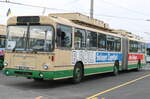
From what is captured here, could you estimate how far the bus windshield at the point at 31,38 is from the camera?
11672 millimetres

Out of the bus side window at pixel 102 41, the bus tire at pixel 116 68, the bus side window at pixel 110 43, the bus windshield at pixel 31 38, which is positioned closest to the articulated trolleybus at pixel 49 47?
the bus windshield at pixel 31 38

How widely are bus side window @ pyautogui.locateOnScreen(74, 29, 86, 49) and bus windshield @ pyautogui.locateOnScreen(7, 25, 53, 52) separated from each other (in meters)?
2.03

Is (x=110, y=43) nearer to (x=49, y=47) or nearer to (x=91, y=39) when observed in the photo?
(x=91, y=39)

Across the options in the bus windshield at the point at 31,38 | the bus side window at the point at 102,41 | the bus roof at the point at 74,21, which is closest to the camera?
the bus windshield at the point at 31,38

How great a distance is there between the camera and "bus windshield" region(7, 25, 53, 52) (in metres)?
11.7

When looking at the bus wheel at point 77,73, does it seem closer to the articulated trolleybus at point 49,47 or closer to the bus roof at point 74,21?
the articulated trolleybus at point 49,47

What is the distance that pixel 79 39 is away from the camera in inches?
543

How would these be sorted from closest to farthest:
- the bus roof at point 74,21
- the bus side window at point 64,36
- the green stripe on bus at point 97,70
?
the bus roof at point 74,21 → the bus side window at point 64,36 → the green stripe on bus at point 97,70

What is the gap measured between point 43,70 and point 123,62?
10.8 metres

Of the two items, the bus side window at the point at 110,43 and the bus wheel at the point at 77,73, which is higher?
the bus side window at the point at 110,43

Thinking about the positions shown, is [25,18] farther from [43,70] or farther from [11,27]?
[43,70]

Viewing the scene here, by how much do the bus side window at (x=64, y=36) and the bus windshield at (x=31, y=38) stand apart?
0.46 meters

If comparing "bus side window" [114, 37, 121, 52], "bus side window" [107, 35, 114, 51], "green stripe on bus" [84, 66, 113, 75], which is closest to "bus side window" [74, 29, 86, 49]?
"green stripe on bus" [84, 66, 113, 75]

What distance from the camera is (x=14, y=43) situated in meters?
12.2
